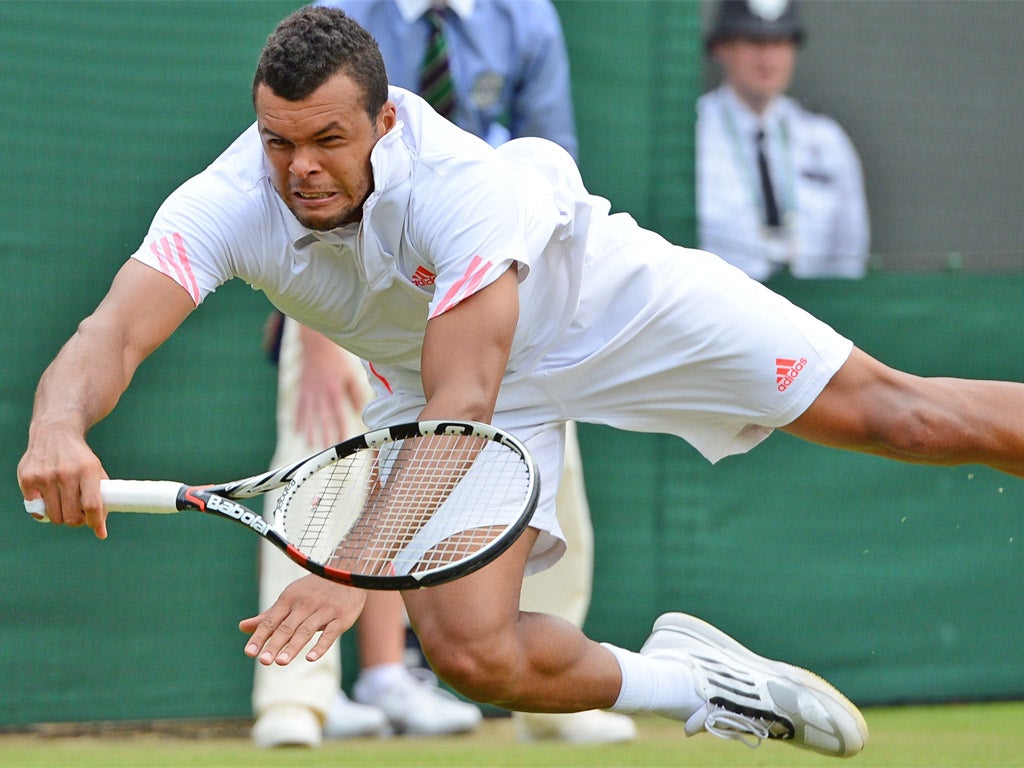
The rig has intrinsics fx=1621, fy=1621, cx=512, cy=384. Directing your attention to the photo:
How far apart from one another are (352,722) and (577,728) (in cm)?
67

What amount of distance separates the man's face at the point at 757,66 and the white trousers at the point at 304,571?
4.34ft

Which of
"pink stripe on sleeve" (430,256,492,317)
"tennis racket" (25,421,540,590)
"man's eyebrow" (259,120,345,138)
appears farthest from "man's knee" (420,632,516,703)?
"man's eyebrow" (259,120,345,138)

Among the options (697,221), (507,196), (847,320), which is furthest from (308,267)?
(847,320)

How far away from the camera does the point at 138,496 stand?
2834 mm

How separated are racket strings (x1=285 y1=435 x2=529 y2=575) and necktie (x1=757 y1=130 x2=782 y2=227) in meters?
2.39

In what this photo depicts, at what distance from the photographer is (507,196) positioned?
128 inches

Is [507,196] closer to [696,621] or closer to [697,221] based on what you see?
[696,621]

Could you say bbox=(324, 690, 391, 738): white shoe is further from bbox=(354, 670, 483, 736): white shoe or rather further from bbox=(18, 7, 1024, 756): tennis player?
bbox=(18, 7, 1024, 756): tennis player

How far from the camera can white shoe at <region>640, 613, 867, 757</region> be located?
12.3 ft

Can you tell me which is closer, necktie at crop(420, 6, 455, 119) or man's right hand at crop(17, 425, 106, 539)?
man's right hand at crop(17, 425, 106, 539)

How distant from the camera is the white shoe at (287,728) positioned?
464 cm

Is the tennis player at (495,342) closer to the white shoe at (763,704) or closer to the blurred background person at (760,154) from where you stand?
the white shoe at (763,704)

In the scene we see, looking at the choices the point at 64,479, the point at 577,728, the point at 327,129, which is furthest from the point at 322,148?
the point at 577,728

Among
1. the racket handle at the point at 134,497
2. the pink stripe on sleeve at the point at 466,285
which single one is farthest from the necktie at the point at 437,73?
the racket handle at the point at 134,497
